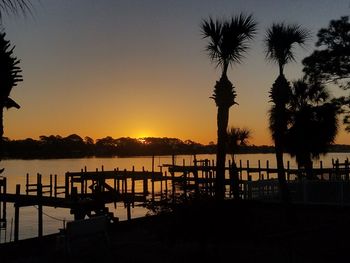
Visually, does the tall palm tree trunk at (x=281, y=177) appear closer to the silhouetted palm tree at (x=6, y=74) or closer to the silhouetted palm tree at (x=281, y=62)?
the silhouetted palm tree at (x=281, y=62)

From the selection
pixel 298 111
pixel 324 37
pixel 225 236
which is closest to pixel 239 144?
pixel 298 111

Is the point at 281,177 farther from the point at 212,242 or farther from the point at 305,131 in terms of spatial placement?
the point at 305,131

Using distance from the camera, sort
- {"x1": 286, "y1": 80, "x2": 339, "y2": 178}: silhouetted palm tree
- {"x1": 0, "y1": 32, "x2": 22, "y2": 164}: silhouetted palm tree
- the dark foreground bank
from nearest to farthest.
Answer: the dark foreground bank < {"x1": 0, "y1": 32, "x2": 22, "y2": 164}: silhouetted palm tree < {"x1": 286, "y1": 80, "x2": 339, "y2": 178}: silhouetted palm tree

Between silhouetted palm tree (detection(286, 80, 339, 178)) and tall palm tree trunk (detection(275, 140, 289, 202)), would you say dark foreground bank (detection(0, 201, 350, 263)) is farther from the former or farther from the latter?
silhouetted palm tree (detection(286, 80, 339, 178))

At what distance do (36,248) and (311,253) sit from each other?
381 inches

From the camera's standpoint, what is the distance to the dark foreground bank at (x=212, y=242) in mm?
12993

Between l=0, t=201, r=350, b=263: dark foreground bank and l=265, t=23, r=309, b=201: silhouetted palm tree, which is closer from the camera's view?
l=0, t=201, r=350, b=263: dark foreground bank

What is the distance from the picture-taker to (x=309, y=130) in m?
32.8

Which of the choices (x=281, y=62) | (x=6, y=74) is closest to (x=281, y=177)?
(x=281, y=62)

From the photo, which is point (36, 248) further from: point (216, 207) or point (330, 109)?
point (330, 109)

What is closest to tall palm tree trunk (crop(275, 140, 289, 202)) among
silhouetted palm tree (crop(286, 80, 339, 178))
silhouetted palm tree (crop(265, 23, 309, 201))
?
silhouetted palm tree (crop(265, 23, 309, 201))

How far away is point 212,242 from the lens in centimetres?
1420

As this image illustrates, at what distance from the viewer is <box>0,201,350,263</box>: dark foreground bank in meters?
13.0

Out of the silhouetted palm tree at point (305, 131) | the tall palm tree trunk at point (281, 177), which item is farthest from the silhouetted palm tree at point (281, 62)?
the silhouetted palm tree at point (305, 131)
